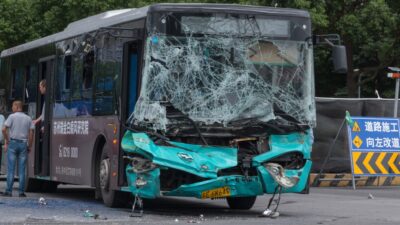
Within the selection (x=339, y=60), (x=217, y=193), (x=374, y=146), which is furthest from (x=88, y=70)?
(x=374, y=146)

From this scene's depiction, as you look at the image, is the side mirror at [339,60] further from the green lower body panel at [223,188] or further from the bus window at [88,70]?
the bus window at [88,70]

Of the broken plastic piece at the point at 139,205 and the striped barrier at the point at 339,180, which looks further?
the striped barrier at the point at 339,180

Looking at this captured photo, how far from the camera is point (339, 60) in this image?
13.6m

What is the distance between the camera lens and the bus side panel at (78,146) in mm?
14820

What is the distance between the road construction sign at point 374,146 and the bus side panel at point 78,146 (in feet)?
23.5

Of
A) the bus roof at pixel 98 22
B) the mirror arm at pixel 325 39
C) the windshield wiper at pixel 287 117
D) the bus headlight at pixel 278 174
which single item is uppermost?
the bus roof at pixel 98 22

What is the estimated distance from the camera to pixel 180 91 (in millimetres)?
13398

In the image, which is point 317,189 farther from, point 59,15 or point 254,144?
point 59,15

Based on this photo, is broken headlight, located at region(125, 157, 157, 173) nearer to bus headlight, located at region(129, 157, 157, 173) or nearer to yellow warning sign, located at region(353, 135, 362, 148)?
bus headlight, located at region(129, 157, 157, 173)

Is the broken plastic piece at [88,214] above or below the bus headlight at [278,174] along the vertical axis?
below

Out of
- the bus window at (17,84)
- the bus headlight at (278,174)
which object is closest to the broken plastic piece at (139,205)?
the bus headlight at (278,174)

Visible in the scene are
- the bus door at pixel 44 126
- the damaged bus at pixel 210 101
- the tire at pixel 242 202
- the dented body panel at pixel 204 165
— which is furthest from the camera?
the bus door at pixel 44 126

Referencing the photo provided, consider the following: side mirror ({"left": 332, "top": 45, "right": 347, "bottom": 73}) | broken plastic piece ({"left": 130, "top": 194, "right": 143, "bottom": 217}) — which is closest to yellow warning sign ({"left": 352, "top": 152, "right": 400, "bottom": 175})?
side mirror ({"left": 332, "top": 45, "right": 347, "bottom": 73})

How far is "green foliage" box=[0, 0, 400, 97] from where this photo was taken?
34081 mm
